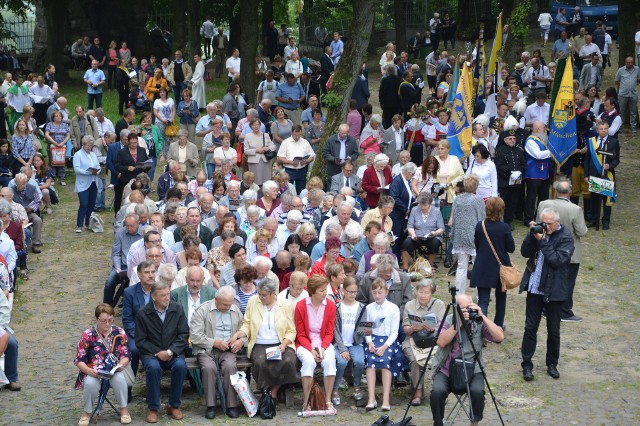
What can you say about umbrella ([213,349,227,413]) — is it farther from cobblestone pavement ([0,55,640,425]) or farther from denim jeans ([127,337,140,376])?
denim jeans ([127,337,140,376])

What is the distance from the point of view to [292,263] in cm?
1318

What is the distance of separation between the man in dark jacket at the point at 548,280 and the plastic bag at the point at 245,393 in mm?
2986

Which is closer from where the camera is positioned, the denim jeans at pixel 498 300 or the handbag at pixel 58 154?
the denim jeans at pixel 498 300

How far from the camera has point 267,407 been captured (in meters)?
11.0

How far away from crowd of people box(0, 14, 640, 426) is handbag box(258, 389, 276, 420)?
0.44 feet

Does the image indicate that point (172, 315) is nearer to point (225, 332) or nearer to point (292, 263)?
point (225, 332)

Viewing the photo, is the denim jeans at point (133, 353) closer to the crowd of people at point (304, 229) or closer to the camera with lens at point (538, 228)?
the crowd of people at point (304, 229)

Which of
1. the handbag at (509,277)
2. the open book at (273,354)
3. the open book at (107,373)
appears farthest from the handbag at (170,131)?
the open book at (107,373)

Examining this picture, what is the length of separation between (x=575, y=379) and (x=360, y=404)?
2.43m

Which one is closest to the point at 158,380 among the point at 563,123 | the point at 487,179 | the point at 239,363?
the point at 239,363

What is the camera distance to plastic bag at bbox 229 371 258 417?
11.0 metres

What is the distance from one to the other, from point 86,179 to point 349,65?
5.09 m

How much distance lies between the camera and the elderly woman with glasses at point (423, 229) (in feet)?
49.6

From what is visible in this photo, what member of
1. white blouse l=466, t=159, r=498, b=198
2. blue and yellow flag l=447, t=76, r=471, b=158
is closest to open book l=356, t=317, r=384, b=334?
white blouse l=466, t=159, r=498, b=198
